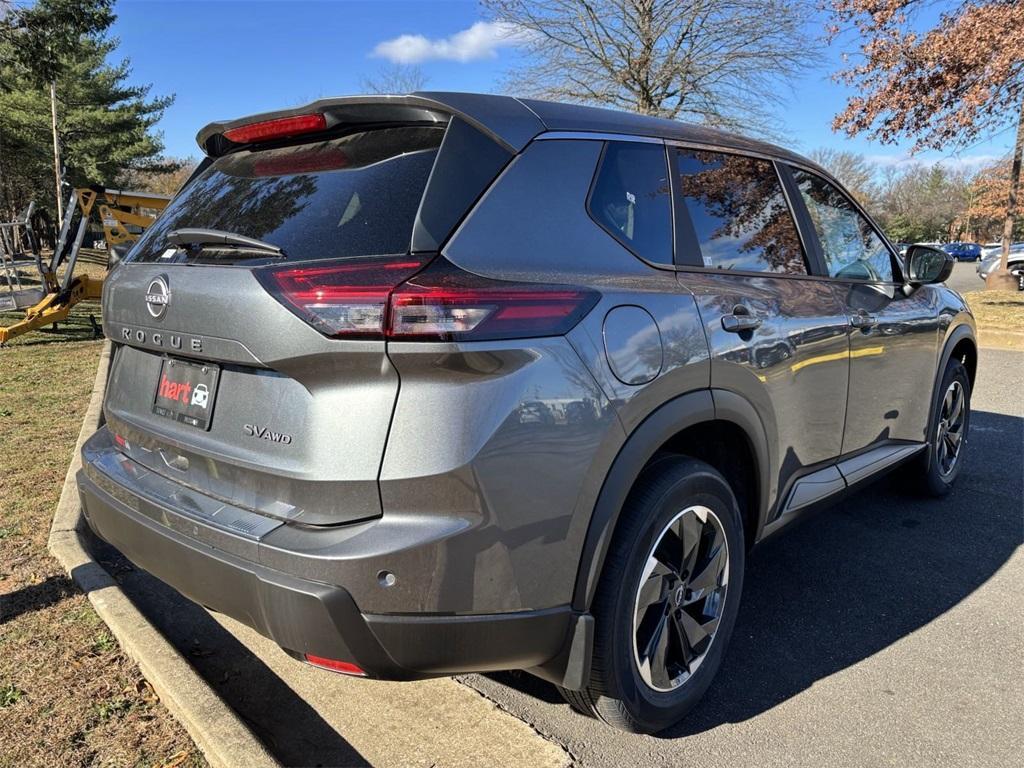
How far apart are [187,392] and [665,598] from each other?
158 cm

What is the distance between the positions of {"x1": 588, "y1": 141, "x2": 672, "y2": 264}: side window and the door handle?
0.28m

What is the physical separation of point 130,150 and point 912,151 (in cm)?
3538

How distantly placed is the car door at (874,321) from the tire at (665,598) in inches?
44.6

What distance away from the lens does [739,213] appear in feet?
9.91

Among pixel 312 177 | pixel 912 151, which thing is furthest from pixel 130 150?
pixel 312 177

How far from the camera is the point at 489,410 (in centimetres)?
183

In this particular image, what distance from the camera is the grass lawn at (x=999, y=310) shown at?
447 inches

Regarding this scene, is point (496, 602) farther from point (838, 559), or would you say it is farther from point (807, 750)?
point (838, 559)

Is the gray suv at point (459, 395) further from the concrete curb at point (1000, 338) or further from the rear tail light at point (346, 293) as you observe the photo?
the concrete curb at point (1000, 338)

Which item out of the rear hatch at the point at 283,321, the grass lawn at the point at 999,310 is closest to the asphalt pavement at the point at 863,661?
the rear hatch at the point at 283,321

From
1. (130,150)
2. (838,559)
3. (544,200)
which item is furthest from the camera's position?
(130,150)

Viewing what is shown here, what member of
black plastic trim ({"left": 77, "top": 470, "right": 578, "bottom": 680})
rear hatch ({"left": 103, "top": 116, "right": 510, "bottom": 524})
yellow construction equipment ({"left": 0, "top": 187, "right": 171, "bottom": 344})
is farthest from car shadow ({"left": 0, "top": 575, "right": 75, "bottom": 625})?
yellow construction equipment ({"left": 0, "top": 187, "right": 171, "bottom": 344})

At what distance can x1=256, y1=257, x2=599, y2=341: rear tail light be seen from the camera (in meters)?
1.81

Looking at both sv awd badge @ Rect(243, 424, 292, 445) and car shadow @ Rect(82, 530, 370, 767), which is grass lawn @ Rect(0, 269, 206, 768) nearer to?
car shadow @ Rect(82, 530, 370, 767)
